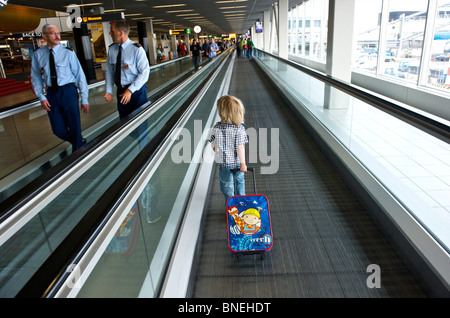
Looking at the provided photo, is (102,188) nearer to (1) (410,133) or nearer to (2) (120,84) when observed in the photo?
(2) (120,84)

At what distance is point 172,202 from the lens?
120 inches

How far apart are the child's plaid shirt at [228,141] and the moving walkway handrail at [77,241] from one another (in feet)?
4.02

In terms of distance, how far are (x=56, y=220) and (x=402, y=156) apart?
3458 mm

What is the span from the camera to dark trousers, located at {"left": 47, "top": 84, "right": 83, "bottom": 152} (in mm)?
4199

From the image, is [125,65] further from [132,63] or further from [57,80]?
[57,80]

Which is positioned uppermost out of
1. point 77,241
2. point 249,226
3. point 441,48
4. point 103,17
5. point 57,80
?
point 103,17

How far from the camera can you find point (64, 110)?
427cm

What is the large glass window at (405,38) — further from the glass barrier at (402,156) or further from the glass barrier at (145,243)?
the glass barrier at (145,243)

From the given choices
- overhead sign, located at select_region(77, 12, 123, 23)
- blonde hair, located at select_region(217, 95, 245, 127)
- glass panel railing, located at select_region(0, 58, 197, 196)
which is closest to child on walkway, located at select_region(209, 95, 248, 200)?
blonde hair, located at select_region(217, 95, 245, 127)

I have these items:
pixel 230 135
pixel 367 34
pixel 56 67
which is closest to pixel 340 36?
pixel 230 135

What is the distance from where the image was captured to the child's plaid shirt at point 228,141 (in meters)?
3.39

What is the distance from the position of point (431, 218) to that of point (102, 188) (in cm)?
289

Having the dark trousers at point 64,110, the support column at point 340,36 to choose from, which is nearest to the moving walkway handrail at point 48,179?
the dark trousers at point 64,110

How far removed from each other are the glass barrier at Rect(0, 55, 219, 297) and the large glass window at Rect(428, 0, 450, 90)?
9.93 meters
